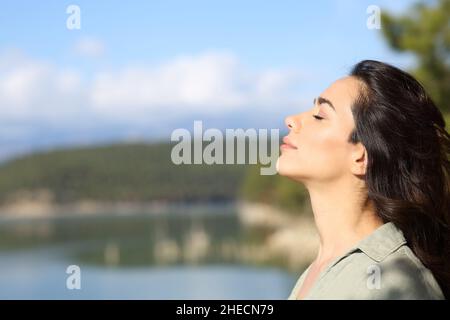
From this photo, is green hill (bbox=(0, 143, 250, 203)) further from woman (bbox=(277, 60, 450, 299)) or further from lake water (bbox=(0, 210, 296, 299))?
woman (bbox=(277, 60, 450, 299))

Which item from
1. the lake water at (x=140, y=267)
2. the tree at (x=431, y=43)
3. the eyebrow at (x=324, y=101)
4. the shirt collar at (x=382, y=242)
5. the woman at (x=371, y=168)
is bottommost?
the lake water at (x=140, y=267)

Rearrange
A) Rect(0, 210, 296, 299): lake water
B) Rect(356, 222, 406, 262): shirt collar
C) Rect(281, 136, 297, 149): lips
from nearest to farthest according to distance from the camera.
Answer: Rect(356, 222, 406, 262): shirt collar < Rect(281, 136, 297, 149): lips < Rect(0, 210, 296, 299): lake water

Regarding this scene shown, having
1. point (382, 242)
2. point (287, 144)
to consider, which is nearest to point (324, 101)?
point (287, 144)

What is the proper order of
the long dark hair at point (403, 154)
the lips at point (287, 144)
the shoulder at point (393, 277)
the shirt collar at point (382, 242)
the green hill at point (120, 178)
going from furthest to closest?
the green hill at point (120, 178) < the lips at point (287, 144) < the long dark hair at point (403, 154) < the shirt collar at point (382, 242) < the shoulder at point (393, 277)

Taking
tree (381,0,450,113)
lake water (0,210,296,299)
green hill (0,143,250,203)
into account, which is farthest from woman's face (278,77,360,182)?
green hill (0,143,250,203)

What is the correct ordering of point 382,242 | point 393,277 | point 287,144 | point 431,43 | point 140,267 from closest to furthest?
point 393,277, point 382,242, point 287,144, point 431,43, point 140,267

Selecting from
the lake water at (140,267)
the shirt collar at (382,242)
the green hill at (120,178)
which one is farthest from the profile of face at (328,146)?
the green hill at (120,178)

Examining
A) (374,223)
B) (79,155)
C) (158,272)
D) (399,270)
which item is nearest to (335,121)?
(374,223)

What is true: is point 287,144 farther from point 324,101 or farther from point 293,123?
point 324,101

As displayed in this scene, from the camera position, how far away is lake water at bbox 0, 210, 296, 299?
22625 mm

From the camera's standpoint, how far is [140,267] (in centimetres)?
2905

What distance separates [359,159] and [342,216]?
17 cm

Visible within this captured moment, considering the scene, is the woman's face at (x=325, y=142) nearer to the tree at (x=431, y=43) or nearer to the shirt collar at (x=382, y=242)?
the shirt collar at (x=382, y=242)

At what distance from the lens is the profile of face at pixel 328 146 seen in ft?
6.55
